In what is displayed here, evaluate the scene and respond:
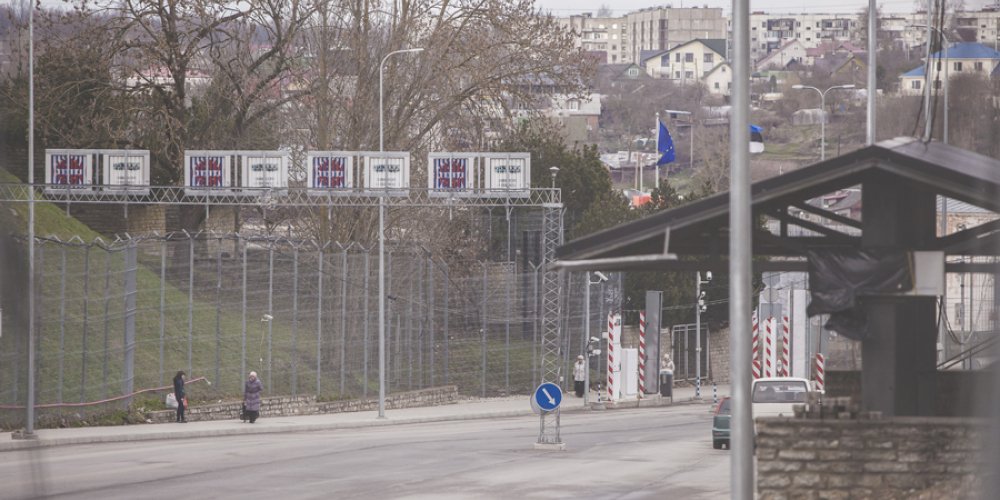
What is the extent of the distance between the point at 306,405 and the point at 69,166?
41.1 ft

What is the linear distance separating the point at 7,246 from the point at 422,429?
102 feet

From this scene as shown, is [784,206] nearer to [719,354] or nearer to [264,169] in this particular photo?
[264,169]

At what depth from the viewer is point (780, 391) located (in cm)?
2917

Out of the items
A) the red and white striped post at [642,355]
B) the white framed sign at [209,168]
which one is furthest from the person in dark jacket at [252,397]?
the red and white striped post at [642,355]

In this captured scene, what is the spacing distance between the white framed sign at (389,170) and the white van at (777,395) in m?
17.3

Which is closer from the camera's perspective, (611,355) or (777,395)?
(777,395)

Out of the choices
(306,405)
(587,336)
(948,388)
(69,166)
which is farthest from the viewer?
(587,336)

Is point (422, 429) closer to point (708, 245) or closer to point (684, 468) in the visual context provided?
point (684, 468)

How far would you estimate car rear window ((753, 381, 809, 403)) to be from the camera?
28953 millimetres

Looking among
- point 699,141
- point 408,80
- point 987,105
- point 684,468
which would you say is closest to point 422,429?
point 684,468

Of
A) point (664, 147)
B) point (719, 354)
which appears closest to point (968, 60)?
point (719, 354)

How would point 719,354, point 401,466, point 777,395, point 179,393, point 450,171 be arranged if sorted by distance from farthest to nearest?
point 719,354
point 450,171
point 179,393
point 777,395
point 401,466

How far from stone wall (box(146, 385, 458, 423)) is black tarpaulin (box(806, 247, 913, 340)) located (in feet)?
83.2

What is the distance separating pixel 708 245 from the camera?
46.3 ft
